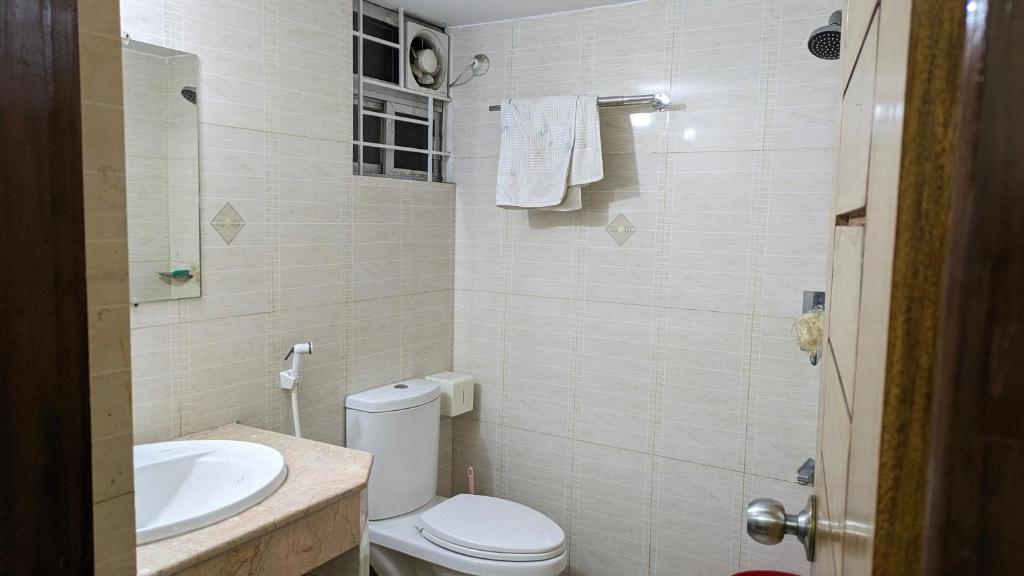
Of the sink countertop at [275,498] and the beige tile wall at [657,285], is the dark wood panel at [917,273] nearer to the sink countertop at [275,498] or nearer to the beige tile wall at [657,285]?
the sink countertop at [275,498]

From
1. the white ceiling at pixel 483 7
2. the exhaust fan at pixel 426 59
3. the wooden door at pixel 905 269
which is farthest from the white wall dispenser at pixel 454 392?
the wooden door at pixel 905 269

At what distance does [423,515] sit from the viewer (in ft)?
→ 7.79

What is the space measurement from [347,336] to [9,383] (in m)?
1.99

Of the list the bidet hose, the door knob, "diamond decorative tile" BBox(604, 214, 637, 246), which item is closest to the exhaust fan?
"diamond decorative tile" BBox(604, 214, 637, 246)

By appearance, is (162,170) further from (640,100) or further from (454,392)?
(640,100)

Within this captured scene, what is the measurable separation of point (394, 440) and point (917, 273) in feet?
7.63

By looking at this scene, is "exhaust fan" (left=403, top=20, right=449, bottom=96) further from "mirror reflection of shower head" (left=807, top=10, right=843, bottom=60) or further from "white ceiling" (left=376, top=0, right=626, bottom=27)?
"mirror reflection of shower head" (left=807, top=10, right=843, bottom=60)

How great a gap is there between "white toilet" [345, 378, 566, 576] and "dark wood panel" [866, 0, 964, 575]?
6.74 ft

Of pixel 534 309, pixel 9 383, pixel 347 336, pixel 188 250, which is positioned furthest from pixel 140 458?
pixel 534 309

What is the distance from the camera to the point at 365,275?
2.46 m

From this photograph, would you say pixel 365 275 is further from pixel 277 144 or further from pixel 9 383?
pixel 9 383

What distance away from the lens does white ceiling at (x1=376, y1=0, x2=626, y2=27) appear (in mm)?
2500

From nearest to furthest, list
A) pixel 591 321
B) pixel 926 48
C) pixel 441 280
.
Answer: pixel 926 48
pixel 591 321
pixel 441 280

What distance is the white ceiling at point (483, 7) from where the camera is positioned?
8.20 ft
